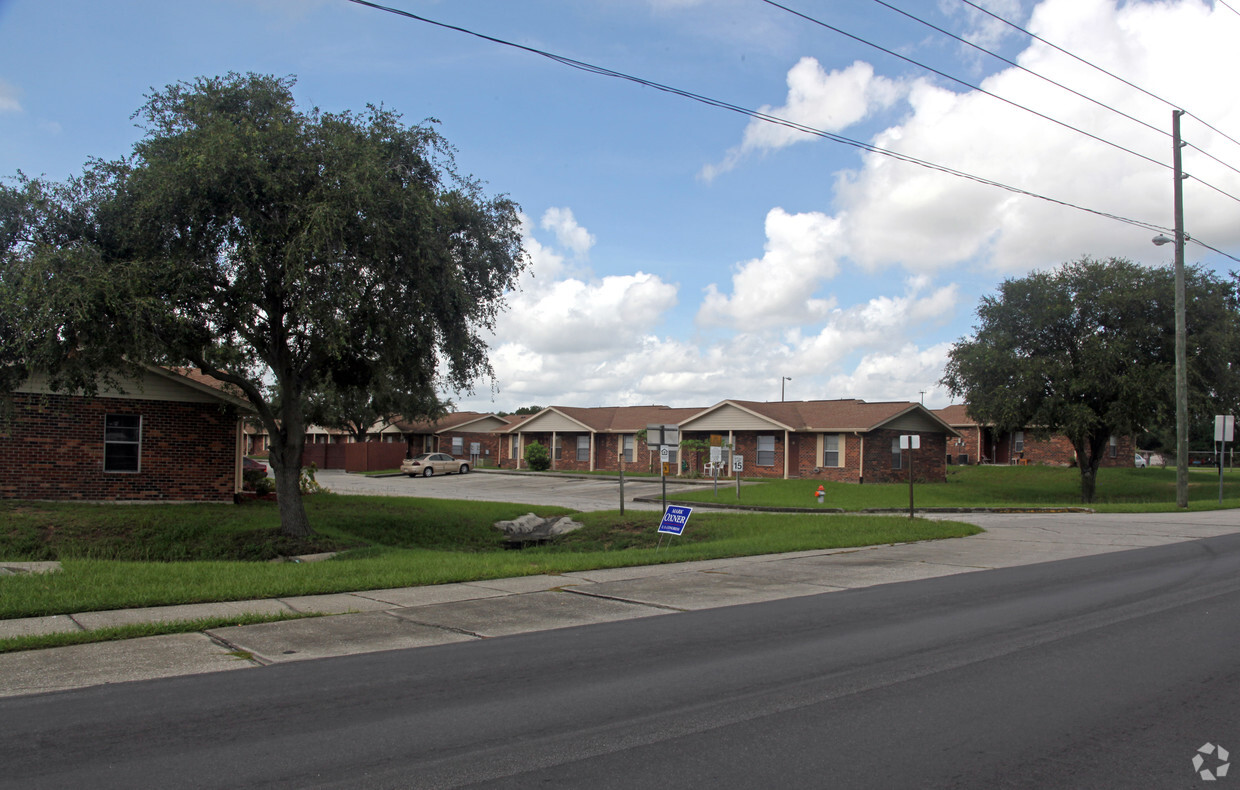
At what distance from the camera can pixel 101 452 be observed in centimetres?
2188

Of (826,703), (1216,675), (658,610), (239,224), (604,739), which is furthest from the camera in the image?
(239,224)

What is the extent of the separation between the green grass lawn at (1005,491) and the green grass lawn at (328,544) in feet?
28.3

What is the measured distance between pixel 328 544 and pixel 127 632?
10.7 m

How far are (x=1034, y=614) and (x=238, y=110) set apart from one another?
648 inches

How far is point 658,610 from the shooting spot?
32.1 ft

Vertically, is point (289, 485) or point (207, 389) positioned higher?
point (207, 389)

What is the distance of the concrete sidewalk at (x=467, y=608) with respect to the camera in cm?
726

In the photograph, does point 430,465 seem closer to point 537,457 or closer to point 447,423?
point 537,457

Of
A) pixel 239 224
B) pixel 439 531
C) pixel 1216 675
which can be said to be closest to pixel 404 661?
pixel 1216 675

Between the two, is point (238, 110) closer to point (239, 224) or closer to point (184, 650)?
point (239, 224)

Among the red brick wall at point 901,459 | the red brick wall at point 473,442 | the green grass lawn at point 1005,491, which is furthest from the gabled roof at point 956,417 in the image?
the red brick wall at point 473,442

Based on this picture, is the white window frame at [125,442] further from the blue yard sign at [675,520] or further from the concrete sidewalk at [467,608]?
the concrete sidewalk at [467,608]

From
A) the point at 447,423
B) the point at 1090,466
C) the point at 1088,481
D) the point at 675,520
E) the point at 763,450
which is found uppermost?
the point at 447,423

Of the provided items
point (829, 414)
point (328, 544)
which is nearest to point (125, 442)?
point (328, 544)
